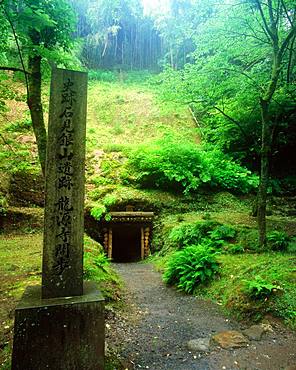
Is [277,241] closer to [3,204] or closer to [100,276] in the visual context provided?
[100,276]

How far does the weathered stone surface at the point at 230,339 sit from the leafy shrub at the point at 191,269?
7.17ft

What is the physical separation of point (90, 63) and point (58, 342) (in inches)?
1203

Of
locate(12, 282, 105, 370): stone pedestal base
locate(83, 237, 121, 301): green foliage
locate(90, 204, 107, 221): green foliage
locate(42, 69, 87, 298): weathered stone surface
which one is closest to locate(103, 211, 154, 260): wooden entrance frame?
locate(90, 204, 107, 221): green foliage

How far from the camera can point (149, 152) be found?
14.3m

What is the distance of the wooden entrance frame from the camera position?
A: 11.8m

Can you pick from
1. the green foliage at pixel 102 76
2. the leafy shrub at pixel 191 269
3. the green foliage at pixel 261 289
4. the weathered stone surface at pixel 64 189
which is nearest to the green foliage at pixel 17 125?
the weathered stone surface at pixel 64 189

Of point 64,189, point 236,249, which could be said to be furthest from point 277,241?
point 64,189

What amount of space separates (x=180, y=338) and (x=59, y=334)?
2164mm

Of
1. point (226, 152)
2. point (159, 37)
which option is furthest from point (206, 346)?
point (159, 37)

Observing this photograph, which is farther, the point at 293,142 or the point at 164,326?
the point at 293,142

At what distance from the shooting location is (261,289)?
4906mm

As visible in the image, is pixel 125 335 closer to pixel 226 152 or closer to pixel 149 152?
pixel 149 152

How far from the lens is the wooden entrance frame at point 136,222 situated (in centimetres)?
1178

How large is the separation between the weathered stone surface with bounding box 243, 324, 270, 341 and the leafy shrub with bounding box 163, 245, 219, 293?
2.13m
